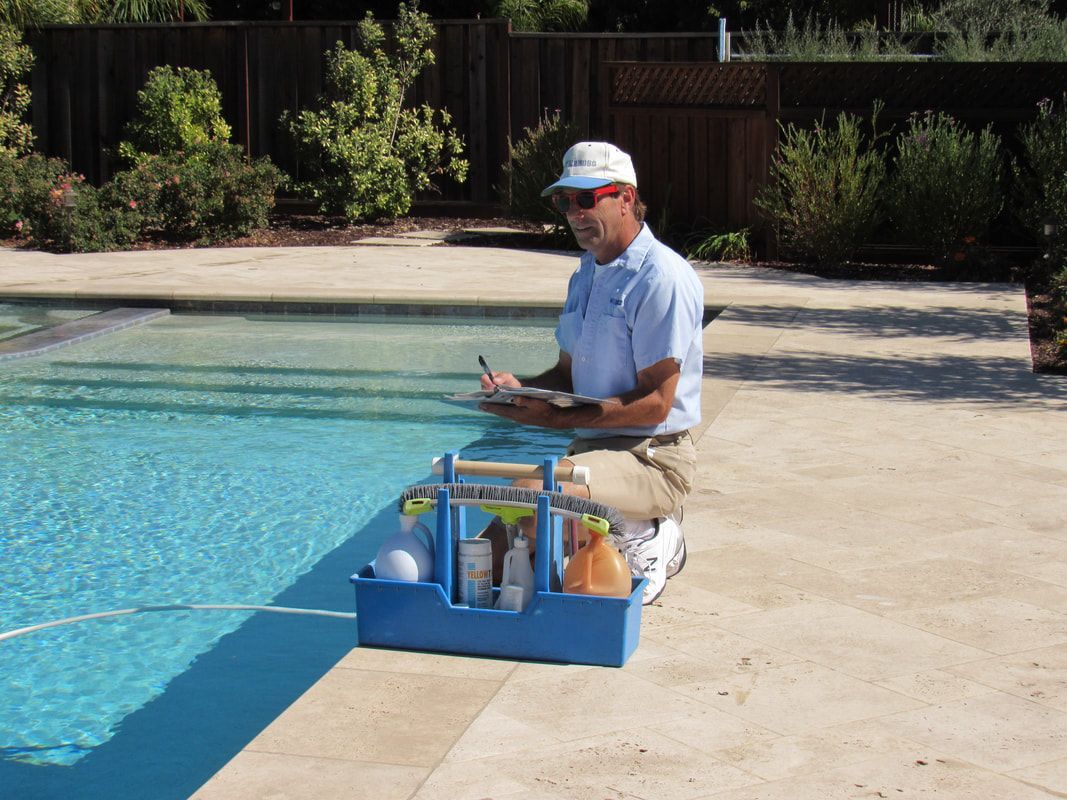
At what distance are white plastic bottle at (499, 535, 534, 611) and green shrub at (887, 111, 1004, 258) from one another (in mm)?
8631

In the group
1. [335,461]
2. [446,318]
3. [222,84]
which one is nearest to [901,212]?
[446,318]

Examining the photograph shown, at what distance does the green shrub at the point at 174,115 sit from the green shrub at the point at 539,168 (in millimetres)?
3677

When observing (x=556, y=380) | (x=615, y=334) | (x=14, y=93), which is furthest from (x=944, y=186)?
(x=14, y=93)

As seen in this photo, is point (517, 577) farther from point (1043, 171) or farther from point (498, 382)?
point (1043, 171)

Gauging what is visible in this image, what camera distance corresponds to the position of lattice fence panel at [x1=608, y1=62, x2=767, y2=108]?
40.5 ft

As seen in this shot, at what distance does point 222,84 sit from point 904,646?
14.1 metres

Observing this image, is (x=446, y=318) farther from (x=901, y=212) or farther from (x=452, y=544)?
(x=452, y=544)

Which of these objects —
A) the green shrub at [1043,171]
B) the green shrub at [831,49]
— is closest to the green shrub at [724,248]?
the green shrub at [1043,171]

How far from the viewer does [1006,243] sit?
39.2ft

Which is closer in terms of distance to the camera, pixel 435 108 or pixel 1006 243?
pixel 1006 243

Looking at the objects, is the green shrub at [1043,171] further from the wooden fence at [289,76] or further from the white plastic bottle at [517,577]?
the white plastic bottle at [517,577]

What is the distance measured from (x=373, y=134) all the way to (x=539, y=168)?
82.2 inches

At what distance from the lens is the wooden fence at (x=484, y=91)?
12930 mm

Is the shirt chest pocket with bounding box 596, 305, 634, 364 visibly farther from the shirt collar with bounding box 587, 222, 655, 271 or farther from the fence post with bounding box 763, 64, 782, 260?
the fence post with bounding box 763, 64, 782, 260
